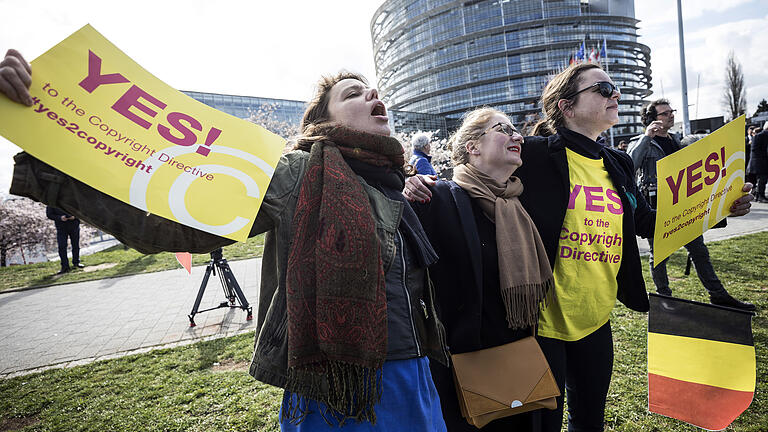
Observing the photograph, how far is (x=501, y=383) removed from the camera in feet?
5.58

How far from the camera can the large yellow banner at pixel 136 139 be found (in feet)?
2.97

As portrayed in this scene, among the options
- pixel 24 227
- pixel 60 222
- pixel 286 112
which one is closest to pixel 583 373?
pixel 60 222

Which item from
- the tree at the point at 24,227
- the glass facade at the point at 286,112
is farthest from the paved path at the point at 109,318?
the glass facade at the point at 286,112

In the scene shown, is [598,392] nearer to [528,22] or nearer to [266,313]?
[266,313]

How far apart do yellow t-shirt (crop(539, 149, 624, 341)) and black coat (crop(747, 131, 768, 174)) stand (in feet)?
40.7

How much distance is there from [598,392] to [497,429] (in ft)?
1.95

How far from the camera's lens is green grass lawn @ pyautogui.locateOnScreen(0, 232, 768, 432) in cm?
272

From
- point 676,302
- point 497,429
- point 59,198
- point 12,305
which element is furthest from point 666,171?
point 12,305

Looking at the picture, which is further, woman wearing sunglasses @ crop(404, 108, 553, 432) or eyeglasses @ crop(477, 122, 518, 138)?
eyeglasses @ crop(477, 122, 518, 138)

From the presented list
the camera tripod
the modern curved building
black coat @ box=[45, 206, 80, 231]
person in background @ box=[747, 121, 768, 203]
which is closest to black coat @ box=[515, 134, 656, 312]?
the camera tripod

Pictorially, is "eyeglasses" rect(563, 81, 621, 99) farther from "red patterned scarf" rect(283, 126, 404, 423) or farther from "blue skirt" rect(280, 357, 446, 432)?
"blue skirt" rect(280, 357, 446, 432)

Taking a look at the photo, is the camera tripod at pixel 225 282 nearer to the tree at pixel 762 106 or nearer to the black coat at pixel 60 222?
the black coat at pixel 60 222

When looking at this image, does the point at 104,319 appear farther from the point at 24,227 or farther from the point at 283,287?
the point at 24,227

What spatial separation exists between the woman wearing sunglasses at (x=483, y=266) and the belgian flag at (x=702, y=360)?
120 centimetres
